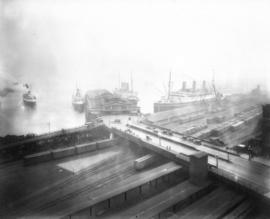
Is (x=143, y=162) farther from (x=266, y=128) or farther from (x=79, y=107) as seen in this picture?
(x=79, y=107)

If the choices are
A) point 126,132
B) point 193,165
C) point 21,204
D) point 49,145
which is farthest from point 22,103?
point 193,165

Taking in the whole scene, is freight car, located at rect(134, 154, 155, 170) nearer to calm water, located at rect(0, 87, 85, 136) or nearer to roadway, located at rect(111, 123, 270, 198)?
roadway, located at rect(111, 123, 270, 198)

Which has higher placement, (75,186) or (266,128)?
(266,128)

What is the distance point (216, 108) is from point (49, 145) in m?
38.6

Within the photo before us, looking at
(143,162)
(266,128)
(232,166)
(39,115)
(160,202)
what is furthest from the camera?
(39,115)

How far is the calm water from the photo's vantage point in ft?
197

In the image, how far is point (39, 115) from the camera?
7256 centimetres

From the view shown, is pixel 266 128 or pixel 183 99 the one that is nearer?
pixel 266 128

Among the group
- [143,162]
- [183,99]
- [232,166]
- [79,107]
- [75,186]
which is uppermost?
[183,99]

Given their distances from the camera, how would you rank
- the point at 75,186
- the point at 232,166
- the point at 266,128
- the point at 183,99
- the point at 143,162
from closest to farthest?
1. the point at 232,166
2. the point at 75,186
3. the point at 143,162
4. the point at 266,128
5. the point at 183,99

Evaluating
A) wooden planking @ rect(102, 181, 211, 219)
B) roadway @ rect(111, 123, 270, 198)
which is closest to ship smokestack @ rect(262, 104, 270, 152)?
roadway @ rect(111, 123, 270, 198)

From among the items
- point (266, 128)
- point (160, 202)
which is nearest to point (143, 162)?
point (160, 202)

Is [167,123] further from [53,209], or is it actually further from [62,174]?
[53,209]

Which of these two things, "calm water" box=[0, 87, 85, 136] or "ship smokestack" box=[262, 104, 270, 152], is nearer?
"ship smokestack" box=[262, 104, 270, 152]
